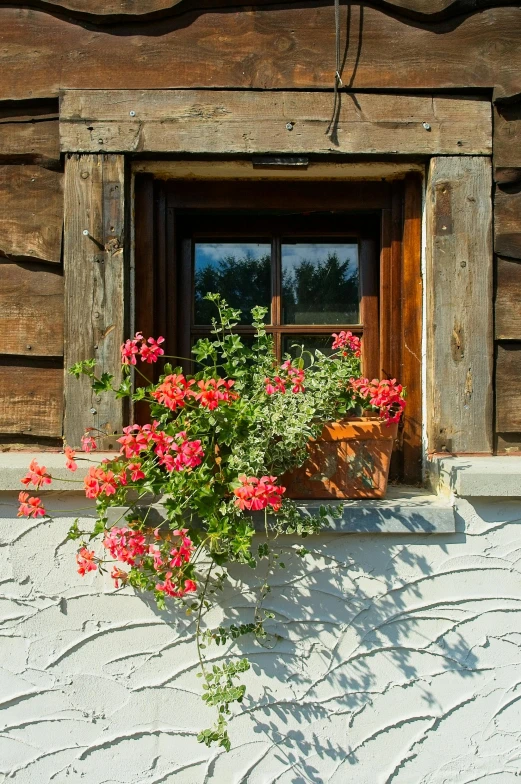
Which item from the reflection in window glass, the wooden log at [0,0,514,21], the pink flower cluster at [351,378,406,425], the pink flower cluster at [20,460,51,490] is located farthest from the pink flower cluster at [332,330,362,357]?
the wooden log at [0,0,514,21]

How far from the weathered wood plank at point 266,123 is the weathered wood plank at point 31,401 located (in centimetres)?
71

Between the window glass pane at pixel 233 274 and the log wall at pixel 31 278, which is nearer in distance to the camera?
the log wall at pixel 31 278

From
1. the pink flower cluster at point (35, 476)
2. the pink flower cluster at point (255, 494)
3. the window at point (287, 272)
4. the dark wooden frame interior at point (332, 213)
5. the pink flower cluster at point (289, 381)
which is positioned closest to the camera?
the pink flower cluster at point (255, 494)

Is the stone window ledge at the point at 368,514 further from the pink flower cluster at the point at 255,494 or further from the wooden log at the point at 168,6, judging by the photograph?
the wooden log at the point at 168,6

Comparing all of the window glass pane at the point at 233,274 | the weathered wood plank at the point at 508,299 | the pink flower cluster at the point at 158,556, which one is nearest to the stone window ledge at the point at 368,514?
the pink flower cluster at the point at 158,556

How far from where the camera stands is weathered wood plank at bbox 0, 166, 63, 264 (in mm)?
1977

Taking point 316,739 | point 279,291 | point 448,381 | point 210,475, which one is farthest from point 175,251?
point 316,739

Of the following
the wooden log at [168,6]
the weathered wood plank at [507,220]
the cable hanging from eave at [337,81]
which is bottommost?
the weathered wood plank at [507,220]

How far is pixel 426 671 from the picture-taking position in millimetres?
1839

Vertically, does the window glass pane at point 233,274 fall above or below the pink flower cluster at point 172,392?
above

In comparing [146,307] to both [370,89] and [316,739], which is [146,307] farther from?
[316,739]

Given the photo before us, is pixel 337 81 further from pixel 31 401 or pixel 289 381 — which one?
pixel 31 401

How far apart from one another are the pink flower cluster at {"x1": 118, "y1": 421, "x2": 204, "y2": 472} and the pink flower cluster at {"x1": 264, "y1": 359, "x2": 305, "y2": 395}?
0.26m

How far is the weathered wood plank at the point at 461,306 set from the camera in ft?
6.41
